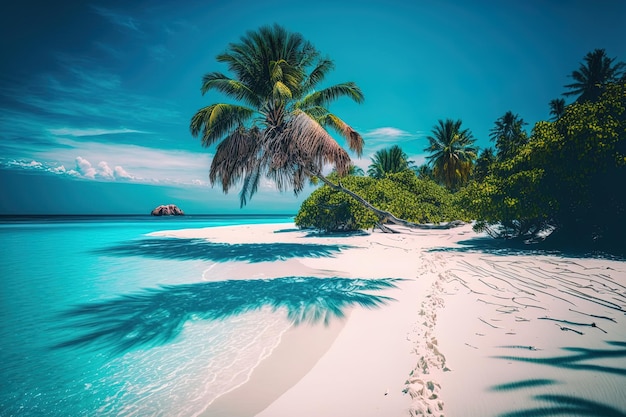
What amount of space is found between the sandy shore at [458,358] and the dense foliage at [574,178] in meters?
4.38

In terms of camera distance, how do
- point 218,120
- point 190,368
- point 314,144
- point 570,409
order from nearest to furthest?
point 570,409
point 190,368
point 314,144
point 218,120

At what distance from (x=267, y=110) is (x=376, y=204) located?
8625 mm

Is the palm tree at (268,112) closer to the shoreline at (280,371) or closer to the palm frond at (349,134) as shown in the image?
the palm frond at (349,134)

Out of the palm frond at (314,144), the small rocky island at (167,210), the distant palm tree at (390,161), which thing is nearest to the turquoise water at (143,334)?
the palm frond at (314,144)

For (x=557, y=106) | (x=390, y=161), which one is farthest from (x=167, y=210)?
(x=557, y=106)

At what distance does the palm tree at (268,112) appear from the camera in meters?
10.5

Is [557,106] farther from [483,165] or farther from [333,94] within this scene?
[333,94]

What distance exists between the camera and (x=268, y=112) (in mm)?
11320

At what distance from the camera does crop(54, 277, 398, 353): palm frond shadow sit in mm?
3717

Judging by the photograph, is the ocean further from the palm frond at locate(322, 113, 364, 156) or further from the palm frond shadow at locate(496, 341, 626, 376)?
the palm frond at locate(322, 113, 364, 156)

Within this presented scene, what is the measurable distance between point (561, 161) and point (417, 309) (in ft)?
26.9

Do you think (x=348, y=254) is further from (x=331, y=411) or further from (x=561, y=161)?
(x=331, y=411)

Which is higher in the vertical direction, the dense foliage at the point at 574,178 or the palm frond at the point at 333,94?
the palm frond at the point at 333,94

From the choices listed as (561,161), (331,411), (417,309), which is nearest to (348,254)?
(417,309)
